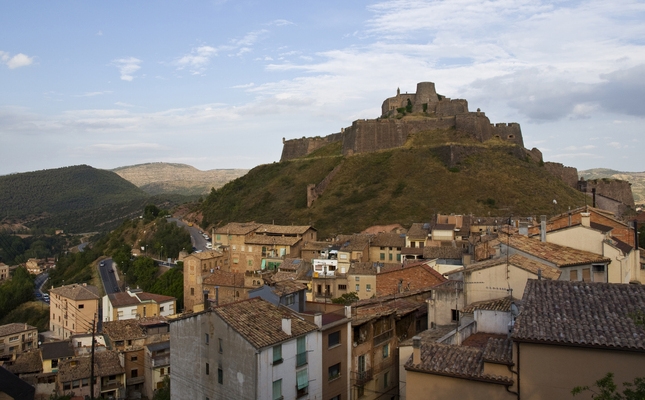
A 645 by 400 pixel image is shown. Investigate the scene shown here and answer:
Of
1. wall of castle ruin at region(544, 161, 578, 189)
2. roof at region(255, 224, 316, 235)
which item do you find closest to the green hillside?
wall of castle ruin at region(544, 161, 578, 189)

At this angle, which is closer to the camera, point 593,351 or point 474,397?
point 593,351

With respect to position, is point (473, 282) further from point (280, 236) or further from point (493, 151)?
point (493, 151)

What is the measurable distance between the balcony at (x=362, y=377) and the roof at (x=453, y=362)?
8.82 m

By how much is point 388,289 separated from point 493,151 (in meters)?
53.0

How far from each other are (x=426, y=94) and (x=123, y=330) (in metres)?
67.5

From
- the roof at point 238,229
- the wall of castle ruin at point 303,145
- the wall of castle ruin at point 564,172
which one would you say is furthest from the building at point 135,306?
the wall of castle ruin at point 564,172

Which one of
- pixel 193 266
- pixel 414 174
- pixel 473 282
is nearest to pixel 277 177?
pixel 414 174

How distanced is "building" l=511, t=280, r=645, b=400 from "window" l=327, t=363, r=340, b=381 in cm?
972

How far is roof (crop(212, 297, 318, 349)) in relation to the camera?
18000 mm

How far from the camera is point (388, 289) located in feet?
107

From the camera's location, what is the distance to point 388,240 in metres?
53.2

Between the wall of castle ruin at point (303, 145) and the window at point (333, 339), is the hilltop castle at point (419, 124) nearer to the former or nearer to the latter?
the wall of castle ruin at point (303, 145)

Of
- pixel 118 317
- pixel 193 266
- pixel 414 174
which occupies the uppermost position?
pixel 414 174

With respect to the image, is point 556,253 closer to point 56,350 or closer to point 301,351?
point 301,351
